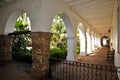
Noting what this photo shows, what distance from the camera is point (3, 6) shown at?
305 inches

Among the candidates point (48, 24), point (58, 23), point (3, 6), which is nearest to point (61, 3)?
point (48, 24)

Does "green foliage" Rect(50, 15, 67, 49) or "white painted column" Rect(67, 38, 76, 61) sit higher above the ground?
"green foliage" Rect(50, 15, 67, 49)

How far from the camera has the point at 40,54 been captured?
5191 millimetres

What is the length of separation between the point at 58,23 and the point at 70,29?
697cm

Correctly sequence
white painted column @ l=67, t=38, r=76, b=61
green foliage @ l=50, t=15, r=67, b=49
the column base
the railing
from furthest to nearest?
green foliage @ l=50, t=15, r=67, b=49, white painted column @ l=67, t=38, r=76, b=61, the column base, the railing

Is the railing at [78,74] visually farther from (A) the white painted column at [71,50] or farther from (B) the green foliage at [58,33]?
(B) the green foliage at [58,33]

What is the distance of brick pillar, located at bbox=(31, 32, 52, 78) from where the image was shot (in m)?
5.17

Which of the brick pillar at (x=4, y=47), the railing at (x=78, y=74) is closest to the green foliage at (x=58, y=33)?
the brick pillar at (x=4, y=47)

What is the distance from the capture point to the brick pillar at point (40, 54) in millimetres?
5168

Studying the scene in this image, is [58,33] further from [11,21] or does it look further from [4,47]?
[4,47]

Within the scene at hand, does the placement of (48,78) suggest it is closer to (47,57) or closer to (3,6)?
(47,57)

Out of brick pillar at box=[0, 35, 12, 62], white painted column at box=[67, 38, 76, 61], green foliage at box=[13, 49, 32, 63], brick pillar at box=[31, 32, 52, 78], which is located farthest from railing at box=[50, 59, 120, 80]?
brick pillar at box=[0, 35, 12, 62]

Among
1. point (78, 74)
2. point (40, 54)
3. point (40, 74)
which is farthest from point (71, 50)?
point (40, 74)

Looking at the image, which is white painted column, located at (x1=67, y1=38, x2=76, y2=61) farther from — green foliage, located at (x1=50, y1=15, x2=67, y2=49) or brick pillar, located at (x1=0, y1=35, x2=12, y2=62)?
green foliage, located at (x1=50, y1=15, x2=67, y2=49)
